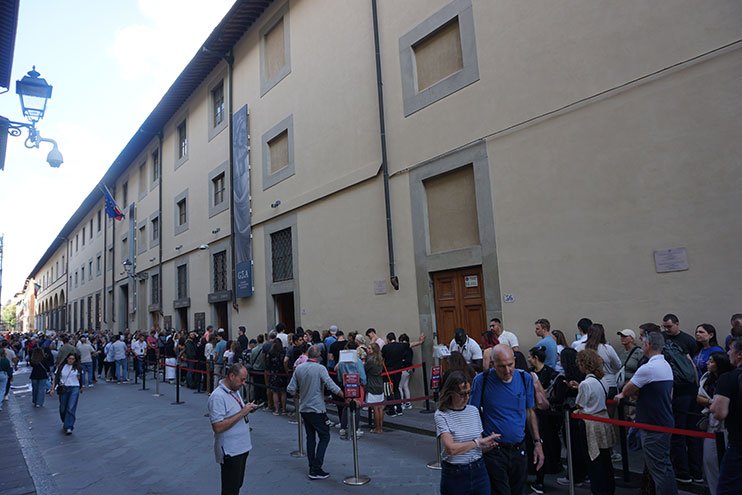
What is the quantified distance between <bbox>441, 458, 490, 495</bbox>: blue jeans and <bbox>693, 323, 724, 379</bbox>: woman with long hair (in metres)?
3.79

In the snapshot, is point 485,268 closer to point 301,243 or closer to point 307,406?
point 307,406

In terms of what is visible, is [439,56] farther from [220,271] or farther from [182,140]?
[182,140]

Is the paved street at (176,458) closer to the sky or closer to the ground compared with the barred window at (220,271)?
closer to the ground

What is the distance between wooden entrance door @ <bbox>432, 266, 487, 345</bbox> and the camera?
30.6 feet

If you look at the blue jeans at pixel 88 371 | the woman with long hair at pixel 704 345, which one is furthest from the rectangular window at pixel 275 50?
the woman with long hair at pixel 704 345

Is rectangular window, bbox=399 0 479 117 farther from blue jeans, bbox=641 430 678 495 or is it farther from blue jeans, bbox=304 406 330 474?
blue jeans, bbox=641 430 678 495

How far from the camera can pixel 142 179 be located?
27828mm

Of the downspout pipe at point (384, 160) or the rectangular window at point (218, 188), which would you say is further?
the rectangular window at point (218, 188)

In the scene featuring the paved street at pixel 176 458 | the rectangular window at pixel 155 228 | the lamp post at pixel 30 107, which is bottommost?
the paved street at pixel 176 458

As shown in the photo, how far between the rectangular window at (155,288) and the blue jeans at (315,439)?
20.5 m

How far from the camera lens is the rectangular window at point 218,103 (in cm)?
1925

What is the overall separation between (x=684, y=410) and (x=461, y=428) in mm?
3305

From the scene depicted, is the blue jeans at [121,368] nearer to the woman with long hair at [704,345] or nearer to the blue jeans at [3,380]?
the blue jeans at [3,380]

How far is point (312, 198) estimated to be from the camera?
13430 mm
